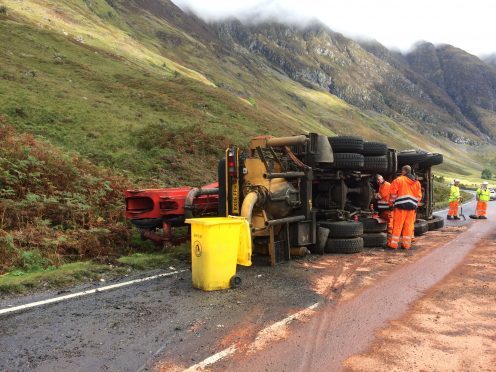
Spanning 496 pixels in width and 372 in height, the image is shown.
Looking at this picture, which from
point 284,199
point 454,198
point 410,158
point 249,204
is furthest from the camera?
point 454,198

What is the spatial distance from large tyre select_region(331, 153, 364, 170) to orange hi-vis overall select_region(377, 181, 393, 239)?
1.38m

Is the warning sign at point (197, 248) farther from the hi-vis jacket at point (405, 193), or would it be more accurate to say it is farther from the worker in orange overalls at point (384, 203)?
the worker in orange overalls at point (384, 203)

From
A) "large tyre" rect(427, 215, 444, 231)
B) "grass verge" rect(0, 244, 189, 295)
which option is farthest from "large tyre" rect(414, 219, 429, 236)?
"grass verge" rect(0, 244, 189, 295)

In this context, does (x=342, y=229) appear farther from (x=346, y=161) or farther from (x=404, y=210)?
(x=404, y=210)

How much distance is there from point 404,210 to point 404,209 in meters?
0.02

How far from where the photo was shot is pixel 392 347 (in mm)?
4012

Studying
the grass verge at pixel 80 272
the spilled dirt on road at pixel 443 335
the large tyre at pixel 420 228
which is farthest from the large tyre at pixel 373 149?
the grass verge at pixel 80 272

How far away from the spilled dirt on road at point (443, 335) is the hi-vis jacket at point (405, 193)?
313 centimetres

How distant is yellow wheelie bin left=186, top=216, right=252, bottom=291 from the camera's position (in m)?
5.63

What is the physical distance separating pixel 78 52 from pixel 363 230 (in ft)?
102

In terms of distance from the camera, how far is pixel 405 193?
369 inches

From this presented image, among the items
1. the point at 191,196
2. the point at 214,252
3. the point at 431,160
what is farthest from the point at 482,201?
the point at 214,252

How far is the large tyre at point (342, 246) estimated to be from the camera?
836 centimetres

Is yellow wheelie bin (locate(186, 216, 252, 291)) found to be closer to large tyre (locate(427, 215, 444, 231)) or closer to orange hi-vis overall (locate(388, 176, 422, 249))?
orange hi-vis overall (locate(388, 176, 422, 249))
